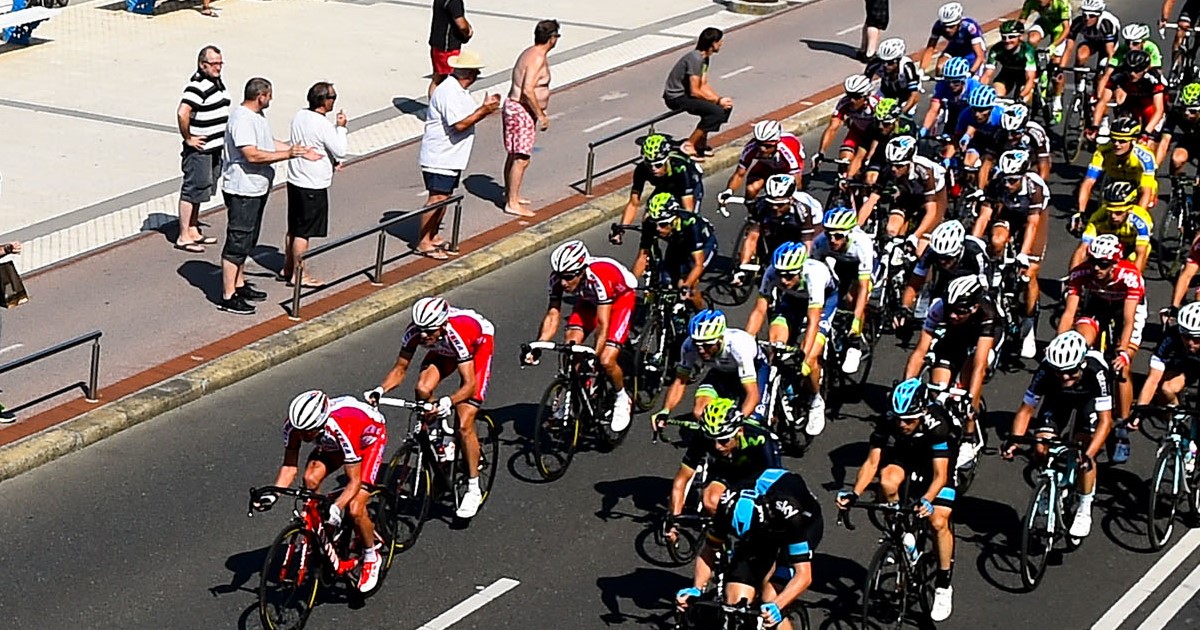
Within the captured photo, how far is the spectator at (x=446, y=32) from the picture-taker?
23031 millimetres

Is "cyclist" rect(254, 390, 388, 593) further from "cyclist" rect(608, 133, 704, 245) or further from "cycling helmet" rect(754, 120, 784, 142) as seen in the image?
"cycling helmet" rect(754, 120, 784, 142)

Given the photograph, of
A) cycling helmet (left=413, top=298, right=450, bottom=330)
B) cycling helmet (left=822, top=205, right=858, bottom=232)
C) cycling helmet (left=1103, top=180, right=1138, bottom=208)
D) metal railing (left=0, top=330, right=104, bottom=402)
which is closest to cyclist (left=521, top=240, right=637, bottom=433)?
cycling helmet (left=413, top=298, right=450, bottom=330)

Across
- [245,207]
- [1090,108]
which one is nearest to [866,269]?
[245,207]

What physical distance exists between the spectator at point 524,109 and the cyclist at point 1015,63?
6197 mm

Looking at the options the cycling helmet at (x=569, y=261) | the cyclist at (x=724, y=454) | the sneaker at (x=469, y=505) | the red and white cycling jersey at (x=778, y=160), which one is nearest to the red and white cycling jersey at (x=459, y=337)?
the cycling helmet at (x=569, y=261)

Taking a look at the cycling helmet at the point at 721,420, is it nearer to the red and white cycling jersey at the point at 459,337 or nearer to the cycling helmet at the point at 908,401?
the cycling helmet at the point at 908,401

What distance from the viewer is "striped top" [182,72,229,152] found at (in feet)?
59.8

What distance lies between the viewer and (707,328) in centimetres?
1326

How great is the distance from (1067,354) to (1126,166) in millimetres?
6199

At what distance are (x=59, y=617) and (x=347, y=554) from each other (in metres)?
1.78

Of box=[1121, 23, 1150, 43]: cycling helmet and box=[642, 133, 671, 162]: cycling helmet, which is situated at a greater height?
A: box=[642, 133, 671, 162]: cycling helmet

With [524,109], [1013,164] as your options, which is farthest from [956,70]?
[524,109]

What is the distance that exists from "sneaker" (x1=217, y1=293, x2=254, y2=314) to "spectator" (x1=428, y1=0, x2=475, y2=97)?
657cm

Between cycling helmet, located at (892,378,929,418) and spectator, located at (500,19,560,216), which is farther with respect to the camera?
spectator, located at (500,19,560,216)
